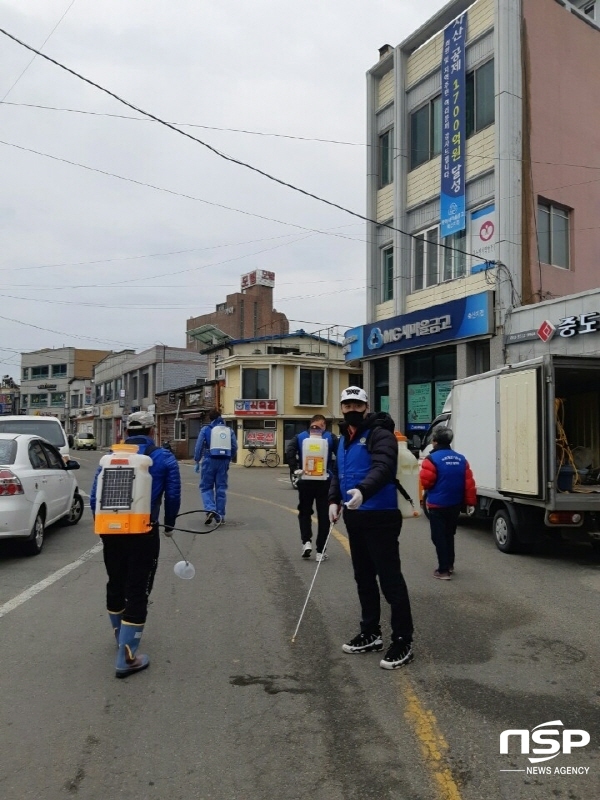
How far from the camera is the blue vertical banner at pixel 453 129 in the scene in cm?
2058

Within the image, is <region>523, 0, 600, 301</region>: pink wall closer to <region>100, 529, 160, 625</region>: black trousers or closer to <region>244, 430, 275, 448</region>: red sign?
<region>100, 529, 160, 625</region>: black trousers

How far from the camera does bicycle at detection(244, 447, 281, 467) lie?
36.5 meters

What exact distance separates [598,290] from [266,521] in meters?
9.43

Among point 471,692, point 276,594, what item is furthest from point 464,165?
point 471,692

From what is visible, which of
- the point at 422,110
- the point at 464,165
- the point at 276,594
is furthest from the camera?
the point at 422,110

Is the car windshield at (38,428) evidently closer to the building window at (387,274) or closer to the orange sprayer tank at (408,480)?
the orange sprayer tank at (408,480)

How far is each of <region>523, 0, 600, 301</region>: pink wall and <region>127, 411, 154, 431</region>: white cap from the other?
1629 centimetres

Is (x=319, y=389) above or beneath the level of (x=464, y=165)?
beneath

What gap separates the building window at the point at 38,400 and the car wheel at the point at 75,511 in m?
83.5

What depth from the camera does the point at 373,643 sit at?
497cm

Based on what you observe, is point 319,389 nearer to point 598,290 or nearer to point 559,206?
point 559,206

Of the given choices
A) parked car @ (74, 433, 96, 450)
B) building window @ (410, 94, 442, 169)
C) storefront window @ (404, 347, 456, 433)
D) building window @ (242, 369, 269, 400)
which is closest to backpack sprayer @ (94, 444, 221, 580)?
storefront window @ (404, 347, 456, 433)

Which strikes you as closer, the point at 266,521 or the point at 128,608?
the point at 128,608

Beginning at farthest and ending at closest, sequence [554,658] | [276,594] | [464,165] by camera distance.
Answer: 1. [464,165]
2. [276,594]
3. [554,658]
